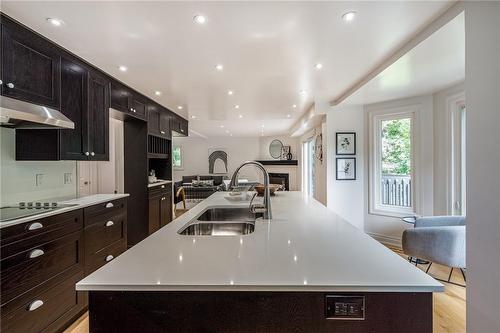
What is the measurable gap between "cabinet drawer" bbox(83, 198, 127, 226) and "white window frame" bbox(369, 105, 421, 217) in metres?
3.87

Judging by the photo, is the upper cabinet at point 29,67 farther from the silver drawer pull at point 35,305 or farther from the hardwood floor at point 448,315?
the hardwood floor at point 448,315

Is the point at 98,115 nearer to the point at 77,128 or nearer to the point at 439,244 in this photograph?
the point at 77,128

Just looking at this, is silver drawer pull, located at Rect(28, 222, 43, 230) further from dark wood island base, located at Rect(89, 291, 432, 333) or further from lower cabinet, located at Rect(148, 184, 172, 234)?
lower cabinet, located at Rect(148, 184, 172, 234)

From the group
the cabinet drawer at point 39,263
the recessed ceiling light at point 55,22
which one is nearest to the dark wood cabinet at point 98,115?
the recessed ceiling light at point 55,22

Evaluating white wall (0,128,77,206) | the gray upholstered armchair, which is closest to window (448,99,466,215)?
the gray upholstered armchair

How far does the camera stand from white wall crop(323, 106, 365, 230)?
445 cm

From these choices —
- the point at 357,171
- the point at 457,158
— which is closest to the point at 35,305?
the point at 357,171

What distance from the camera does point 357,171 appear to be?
447 cm

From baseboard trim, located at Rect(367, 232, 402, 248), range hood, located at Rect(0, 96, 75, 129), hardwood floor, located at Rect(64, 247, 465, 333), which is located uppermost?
range hood, located at Rect(0, 96, 75, 129)

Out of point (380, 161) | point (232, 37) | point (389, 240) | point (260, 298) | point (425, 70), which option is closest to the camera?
point (260, 298)

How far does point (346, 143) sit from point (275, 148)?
18.2 ft

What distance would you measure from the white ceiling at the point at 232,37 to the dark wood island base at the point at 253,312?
1.66 meters

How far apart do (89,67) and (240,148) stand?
772 cm

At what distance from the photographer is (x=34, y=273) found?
5.75 feet
